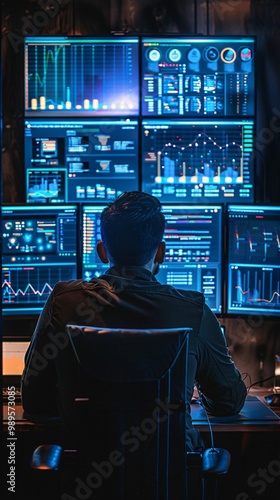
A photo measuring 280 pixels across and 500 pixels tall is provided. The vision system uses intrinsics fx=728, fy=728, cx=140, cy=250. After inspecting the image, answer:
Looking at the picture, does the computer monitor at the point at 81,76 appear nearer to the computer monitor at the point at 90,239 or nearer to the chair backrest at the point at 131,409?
the computer monitor at the point at 90,239

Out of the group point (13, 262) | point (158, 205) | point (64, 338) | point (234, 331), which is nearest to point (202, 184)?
point (234, 331)

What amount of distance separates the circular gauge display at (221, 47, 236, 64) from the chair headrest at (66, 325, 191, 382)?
1.94 m

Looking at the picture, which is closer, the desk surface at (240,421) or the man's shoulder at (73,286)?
the man's shoulder at (73,286)

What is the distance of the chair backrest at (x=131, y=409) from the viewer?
1870mm

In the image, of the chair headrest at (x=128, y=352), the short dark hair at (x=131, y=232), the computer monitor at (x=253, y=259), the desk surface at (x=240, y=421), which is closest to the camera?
the chair headrest at (x=128, y=352)

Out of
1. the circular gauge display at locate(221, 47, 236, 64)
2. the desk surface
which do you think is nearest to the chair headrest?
the desk surface

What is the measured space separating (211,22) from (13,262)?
154 centimetres

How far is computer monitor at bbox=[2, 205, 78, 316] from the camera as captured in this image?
11.0 ft

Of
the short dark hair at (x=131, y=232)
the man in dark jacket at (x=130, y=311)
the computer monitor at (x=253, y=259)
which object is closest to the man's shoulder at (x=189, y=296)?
the man in dark jacket at (x=130, y=311)

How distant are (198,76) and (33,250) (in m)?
1.14

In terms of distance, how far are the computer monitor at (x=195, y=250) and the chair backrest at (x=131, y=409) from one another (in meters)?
1.47

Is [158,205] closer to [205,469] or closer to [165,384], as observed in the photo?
[165,384]

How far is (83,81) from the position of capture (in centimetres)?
348

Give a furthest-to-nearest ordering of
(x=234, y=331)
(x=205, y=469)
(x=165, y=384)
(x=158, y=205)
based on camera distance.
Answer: (x=234, y=331)
(x=158, y=205)
(x=205, y=469)
(x=165, y=384)
